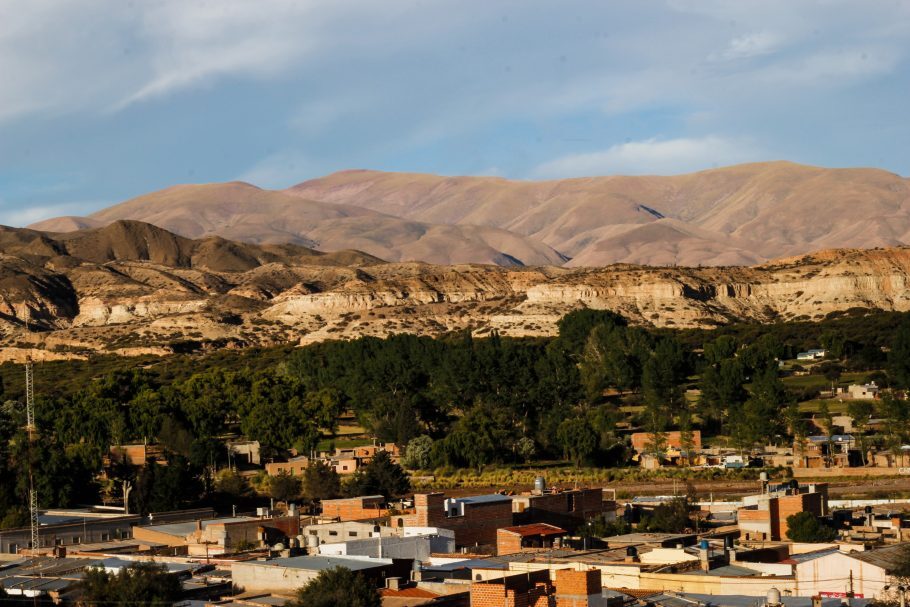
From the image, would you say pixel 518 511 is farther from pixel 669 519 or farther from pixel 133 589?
pixel 133 589

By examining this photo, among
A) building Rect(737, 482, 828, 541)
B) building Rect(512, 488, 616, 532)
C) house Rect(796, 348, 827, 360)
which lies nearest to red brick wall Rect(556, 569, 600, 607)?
building Rect(737, 482, 828, 541)

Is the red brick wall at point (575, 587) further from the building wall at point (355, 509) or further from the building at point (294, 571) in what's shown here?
the building wall at point (355, 509)

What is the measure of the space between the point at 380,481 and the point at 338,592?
43.9 meters

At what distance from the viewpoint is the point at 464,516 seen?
52.2 meters

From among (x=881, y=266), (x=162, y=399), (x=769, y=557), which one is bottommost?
(x=769, y=557)

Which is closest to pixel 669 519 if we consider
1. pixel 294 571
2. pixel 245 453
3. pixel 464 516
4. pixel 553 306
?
pixel 464 516

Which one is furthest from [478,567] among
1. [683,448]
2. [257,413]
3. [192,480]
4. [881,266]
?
[881,266]

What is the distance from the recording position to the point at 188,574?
40594 millimetres

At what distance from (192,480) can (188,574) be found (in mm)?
38645

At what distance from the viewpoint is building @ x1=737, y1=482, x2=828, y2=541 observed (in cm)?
5162

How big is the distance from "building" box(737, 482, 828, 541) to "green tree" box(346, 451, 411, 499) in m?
25.0

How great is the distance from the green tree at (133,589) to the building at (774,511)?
73.5 ft

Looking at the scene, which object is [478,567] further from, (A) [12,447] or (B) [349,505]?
(A) [12,447]

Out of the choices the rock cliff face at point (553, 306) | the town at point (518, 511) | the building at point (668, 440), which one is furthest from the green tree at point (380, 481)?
the rock cliff face at point (553, 306)
